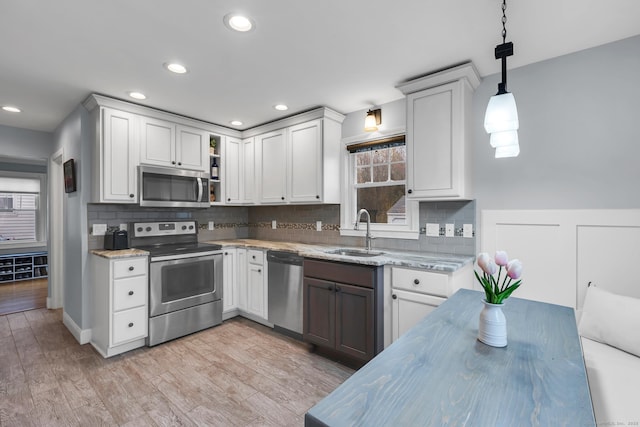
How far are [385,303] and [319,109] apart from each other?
2.08 m

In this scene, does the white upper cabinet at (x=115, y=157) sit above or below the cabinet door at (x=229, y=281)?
above

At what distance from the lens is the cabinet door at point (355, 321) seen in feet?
7.77

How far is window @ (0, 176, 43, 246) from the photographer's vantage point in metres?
5.70

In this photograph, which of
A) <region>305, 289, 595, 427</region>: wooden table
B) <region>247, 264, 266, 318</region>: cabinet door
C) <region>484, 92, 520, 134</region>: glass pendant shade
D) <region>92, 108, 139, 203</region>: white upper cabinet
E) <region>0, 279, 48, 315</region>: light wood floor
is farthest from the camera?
<region>0, 279, 48, 315</region>: light wood floor

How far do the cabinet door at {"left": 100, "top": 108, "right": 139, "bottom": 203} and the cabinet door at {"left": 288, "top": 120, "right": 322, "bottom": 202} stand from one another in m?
1.62

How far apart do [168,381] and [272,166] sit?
243cm

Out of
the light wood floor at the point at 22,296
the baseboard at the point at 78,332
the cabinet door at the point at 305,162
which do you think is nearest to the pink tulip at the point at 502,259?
the cabinet door at the point at 305,162

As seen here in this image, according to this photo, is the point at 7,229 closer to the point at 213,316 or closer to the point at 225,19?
the point at 213,316

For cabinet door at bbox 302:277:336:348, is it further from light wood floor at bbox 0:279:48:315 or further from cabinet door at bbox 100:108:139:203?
light wood floor at bbox 0:279:48:315

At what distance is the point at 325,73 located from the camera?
2445 millimetres

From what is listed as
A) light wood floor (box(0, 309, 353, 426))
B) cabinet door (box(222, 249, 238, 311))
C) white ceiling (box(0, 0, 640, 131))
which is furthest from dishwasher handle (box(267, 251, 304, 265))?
white ceiling (box(0, 0, 640, 131))

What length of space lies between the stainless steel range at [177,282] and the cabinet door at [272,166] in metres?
0.92

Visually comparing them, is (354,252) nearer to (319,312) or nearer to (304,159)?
(319,312)

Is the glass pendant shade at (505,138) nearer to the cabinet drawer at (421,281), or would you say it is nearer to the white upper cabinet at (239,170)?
the cabinet drawer at (421,281)
